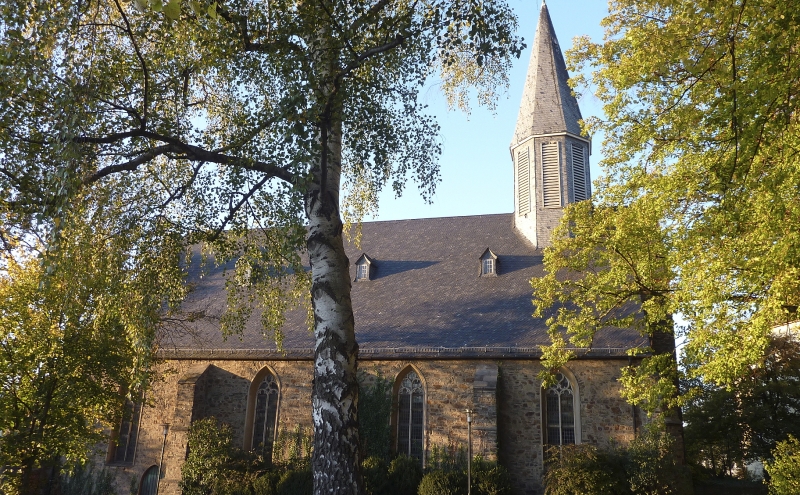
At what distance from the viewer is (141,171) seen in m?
10.0

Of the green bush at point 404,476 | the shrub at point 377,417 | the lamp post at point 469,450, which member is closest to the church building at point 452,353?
the lamp post at point 469,450

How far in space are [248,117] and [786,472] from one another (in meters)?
12.3

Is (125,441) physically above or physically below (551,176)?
below

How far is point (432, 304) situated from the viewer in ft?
67.8

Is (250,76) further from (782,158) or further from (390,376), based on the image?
(390,376)

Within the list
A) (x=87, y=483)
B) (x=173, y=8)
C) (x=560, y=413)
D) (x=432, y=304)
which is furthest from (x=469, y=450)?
(x=173, y=8)

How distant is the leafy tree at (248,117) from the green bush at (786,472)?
942cm

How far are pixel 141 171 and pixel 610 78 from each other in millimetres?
8656

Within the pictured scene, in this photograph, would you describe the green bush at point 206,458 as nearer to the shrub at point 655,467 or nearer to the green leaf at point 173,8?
the shrub at point 655,467

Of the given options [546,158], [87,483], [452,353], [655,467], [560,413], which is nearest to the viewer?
[655,467]

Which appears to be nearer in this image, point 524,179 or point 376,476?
point 376,476

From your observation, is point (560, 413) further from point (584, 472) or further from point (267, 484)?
point (267, 484)

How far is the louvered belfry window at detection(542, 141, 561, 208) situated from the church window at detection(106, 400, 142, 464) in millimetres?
15155

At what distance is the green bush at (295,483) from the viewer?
57.6 ft
